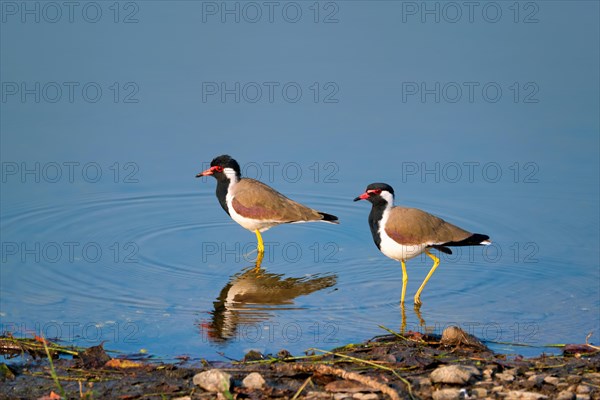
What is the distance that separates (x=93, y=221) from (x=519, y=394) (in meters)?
6.72

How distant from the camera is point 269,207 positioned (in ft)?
38.6

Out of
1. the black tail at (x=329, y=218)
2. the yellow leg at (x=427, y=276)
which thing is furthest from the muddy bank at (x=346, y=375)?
the black tail at (x=329, y=218)

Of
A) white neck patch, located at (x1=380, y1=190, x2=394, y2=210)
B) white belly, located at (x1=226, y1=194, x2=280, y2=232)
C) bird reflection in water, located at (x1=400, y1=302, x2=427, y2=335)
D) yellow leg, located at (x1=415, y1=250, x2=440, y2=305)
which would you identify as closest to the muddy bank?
bird reflection in water, located at (x1=400, y1=302, x2=427, y2=335)

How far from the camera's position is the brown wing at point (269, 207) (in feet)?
38.3

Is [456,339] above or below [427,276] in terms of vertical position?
below

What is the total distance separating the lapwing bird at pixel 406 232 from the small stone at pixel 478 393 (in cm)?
308

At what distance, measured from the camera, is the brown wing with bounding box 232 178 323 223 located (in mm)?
11664

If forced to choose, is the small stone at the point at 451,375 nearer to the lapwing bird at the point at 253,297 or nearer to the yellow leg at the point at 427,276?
the lapwing bird at the point at 253,297

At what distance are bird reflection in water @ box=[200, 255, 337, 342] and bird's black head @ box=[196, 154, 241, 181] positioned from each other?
155cm

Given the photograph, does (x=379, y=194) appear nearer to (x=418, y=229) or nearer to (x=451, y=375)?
(x=418, y=229)

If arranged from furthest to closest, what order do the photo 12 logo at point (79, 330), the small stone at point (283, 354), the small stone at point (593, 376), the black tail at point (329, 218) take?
the black tail at point (329, 218)
the photo 12 logo at point (79, 330)
the small stone at point (283, 354)
the small stone at point (593, 376)

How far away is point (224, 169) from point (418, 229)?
10.5ft

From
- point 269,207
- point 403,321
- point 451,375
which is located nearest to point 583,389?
point 451,375

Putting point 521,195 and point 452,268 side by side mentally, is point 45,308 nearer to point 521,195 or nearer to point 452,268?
point 452,268
